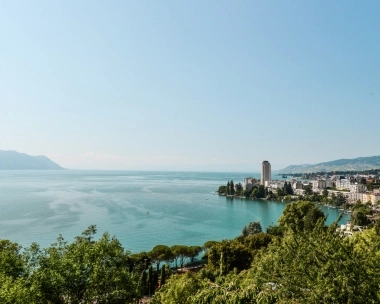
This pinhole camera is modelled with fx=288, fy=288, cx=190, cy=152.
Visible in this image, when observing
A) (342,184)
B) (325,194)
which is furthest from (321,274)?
(342,184)

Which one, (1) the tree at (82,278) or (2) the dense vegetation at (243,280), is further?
(1) the tree at (82,278)

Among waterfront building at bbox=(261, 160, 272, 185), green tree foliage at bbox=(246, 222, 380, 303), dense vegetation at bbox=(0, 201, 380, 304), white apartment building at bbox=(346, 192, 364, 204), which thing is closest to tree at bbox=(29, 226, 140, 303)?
dense vegetation at bbox=(0, 201, 380, 304)

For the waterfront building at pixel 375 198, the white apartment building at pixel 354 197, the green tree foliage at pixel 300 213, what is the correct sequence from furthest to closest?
the white apartment building at pixel 354 197
the waterfront building at pixel 375 198
the green tree foliage at pixel 300 213

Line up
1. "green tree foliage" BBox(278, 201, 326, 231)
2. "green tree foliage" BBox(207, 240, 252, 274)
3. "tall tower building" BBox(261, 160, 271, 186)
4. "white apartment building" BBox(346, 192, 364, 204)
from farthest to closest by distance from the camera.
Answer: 1. "tall tower building" BBox(261, 160, 271, 186)
2. "white apartment building" BBox(346, 192, 364, 204)
3. "green tree foliage" BBox(278, 201, 326, 231)
4. "green tree foliage" BBox(207, 240, 252, 274)

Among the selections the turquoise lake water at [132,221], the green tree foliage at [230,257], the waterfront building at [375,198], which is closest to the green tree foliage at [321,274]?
the green tree foliage at [230,257]

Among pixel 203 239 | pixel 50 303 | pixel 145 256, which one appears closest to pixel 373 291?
pixel 50 303

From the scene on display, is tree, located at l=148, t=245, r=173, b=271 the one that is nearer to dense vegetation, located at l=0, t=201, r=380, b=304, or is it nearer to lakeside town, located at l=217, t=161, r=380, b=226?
dense vegetation, located at l=0, t=201, r=380, b=304

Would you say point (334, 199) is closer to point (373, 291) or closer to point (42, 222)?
point (42, 222)

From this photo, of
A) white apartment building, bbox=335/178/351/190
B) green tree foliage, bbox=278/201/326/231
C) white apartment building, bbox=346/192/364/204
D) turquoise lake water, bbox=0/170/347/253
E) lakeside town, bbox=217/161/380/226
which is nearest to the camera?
green tree foliage, bbox=278/201/326/231

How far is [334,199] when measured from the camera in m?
58.8

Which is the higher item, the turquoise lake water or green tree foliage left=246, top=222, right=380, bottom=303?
green tree foliage left=246, top=222, right=380, bottom=303

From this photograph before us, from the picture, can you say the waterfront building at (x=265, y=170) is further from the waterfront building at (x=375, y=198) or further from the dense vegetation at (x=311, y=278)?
the dense vegetation at (x=311, y=278)

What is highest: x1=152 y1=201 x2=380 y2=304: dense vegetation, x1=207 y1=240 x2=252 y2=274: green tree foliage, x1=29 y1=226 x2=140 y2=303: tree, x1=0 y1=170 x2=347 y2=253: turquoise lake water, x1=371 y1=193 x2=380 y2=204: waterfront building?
x1=152 y1=201 x2=380 y2=304: dense vegetation

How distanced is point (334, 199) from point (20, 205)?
58.6m
